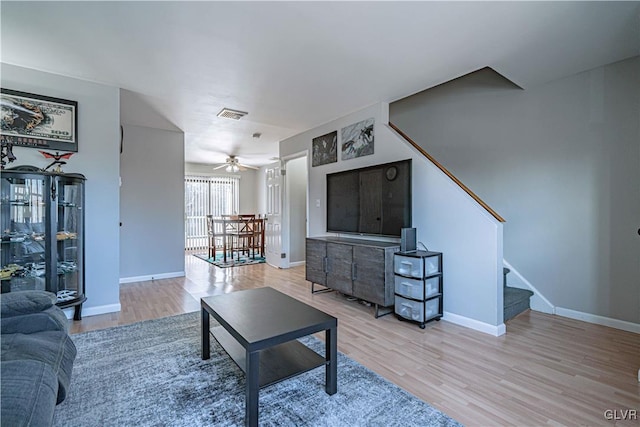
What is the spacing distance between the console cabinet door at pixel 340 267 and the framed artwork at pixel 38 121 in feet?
9.47

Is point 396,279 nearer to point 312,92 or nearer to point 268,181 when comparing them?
point 312,92

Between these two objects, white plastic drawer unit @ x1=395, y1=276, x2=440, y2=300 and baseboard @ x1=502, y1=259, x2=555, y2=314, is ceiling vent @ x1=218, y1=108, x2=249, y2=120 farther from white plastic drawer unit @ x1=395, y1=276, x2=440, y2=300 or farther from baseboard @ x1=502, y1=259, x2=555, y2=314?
baseboard @ x1=502, y1=259, x2=555, y2=314

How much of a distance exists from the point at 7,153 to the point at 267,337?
2.99 m

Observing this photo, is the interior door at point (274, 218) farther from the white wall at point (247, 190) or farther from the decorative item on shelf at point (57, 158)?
the decorative item on shelf at point (57, 158)

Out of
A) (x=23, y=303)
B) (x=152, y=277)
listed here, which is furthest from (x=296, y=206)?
(x=23, y=303)

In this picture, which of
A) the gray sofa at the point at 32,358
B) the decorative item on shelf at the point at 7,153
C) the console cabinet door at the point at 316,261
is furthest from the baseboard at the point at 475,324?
the decorative item on shelf at the point at 7,153

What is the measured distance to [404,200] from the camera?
3201 millimetres

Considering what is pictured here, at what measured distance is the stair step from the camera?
2.91 meters

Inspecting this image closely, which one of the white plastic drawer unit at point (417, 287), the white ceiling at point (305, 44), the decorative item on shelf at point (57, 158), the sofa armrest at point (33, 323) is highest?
the white ceiling at point (305, 44)

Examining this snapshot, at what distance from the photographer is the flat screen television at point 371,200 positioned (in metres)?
3.23

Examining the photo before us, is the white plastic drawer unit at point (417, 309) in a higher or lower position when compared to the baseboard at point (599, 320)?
higher

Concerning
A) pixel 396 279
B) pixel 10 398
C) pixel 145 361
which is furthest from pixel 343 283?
pixel 10 398

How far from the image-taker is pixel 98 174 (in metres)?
3.07

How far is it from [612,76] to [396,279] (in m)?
2.72
